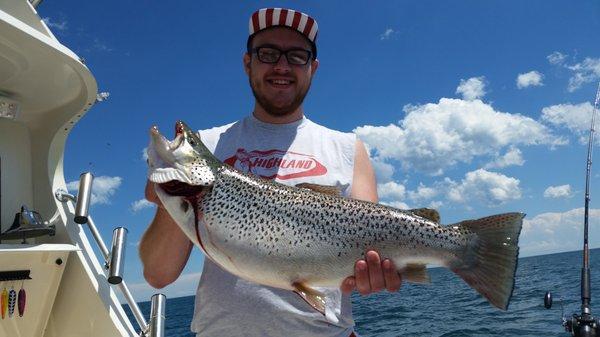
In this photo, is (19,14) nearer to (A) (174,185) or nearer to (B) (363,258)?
(A) (174,185)

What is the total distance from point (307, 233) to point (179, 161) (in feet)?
2.75

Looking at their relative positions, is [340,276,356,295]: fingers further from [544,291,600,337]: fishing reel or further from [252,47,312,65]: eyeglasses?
[544,291,600,337]: fishing reel

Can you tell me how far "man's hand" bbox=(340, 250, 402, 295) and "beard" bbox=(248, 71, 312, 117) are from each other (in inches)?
52.8

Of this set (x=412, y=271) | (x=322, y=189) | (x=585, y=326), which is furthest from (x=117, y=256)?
(x=585, y=326)

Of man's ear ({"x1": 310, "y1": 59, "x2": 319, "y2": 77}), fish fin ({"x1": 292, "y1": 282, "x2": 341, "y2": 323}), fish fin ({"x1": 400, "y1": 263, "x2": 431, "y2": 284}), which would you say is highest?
man's ear ({"x1": 310, "y1": 59, "x2": 319, "y2": 77})

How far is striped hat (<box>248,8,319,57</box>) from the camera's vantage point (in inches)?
136

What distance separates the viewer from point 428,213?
9.57ft

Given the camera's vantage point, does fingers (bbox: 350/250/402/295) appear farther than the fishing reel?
No

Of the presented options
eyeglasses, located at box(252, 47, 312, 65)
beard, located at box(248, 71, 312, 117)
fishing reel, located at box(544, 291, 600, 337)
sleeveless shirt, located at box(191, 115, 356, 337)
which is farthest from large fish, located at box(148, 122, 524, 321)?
fishing reel, located at box(544, 291, 600, 337)

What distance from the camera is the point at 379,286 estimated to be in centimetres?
271

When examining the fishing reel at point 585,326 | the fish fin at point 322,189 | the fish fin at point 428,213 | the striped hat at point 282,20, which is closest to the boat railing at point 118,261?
the fish fin at point 322,189

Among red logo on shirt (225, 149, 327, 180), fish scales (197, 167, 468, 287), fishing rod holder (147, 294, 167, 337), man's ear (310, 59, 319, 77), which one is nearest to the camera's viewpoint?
fish scales (197, 167, 468, 287)

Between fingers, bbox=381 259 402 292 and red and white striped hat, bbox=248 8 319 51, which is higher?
red and white striped hat, bbox=248 8 319 51

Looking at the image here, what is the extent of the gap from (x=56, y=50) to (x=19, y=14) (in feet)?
1.80
